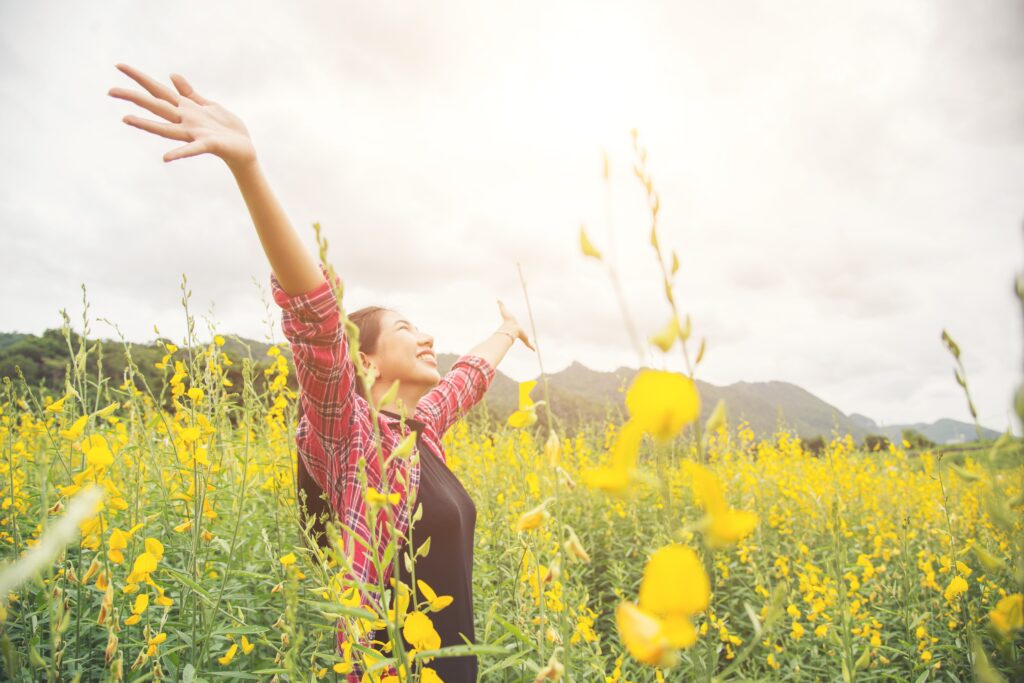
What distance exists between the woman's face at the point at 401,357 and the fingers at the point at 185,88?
3.99ft

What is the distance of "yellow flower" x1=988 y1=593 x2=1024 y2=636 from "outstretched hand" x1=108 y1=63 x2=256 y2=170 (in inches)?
64.5

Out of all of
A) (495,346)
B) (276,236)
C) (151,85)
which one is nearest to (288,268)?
(276,236)

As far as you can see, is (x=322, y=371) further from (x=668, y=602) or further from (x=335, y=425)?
(x=668, y=602)

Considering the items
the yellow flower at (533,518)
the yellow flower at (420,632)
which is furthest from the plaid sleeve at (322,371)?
the yellow flower at (533,518)

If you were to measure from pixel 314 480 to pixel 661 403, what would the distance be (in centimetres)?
197

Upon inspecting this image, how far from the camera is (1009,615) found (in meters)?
0.64

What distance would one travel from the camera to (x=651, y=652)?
43 centimetres

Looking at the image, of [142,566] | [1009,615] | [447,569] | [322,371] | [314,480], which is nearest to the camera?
[1009,615]

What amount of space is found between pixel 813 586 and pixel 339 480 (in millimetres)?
2950

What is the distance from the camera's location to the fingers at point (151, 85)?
1.31m

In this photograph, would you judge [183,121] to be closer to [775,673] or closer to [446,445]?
[446,445]

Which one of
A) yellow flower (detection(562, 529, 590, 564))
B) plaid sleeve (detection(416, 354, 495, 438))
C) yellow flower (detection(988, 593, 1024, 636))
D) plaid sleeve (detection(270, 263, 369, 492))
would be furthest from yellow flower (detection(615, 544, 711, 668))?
plaid sleeve (detection(416, 354, 495, 438))

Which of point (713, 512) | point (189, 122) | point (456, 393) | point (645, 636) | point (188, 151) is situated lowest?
point (645, 636)

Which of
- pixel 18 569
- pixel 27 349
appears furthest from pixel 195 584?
pixel 27 349
